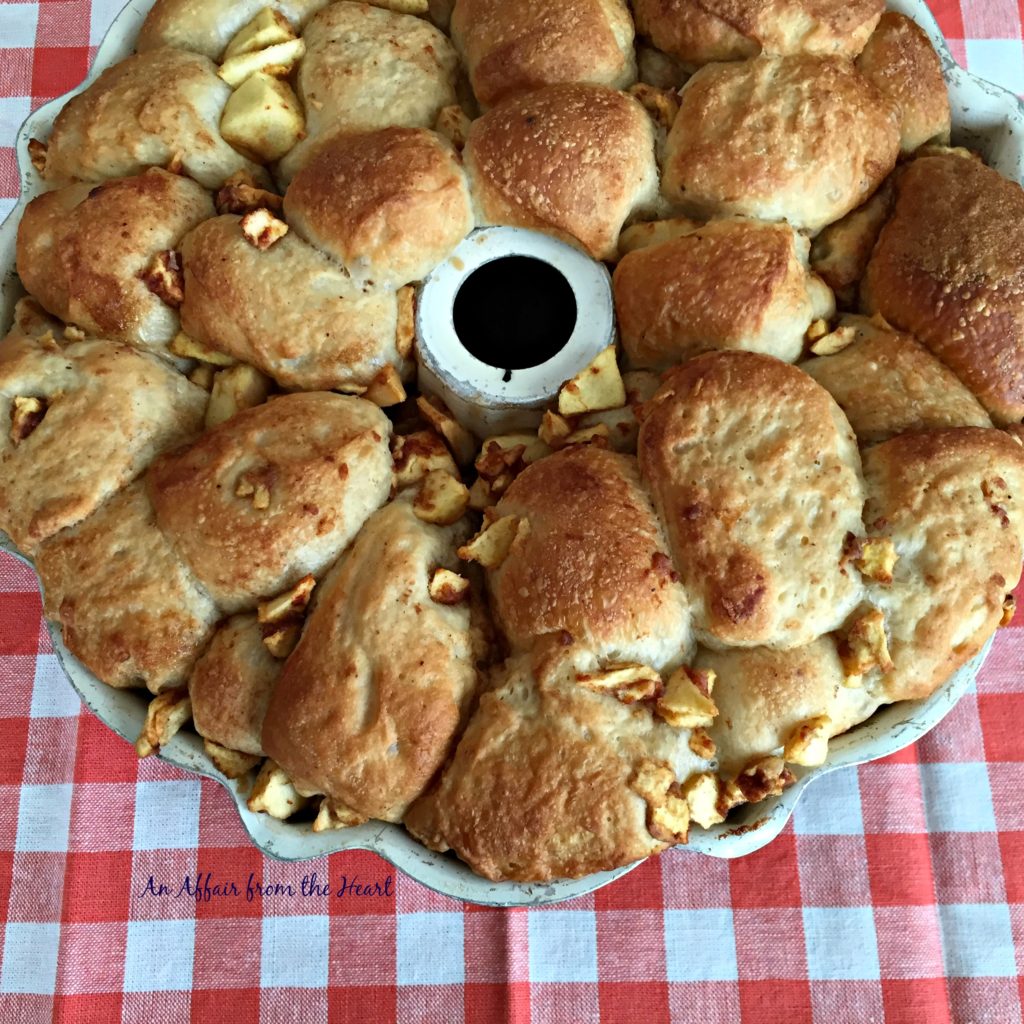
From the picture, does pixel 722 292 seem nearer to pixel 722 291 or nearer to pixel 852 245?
pixel 722 291

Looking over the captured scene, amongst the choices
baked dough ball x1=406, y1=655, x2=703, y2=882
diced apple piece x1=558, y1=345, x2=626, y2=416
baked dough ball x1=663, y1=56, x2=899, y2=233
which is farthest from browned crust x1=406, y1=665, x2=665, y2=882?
baked dough ball x1=663, y1=56, x2=899, y2=233

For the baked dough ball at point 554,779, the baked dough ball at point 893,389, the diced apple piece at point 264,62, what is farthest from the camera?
the diced apple piece at point 264,62

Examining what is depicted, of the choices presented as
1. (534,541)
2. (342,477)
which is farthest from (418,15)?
(534,541)

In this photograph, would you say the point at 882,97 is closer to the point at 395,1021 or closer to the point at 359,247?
the point at 359,247

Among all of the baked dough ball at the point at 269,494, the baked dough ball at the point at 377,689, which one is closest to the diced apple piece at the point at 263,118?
the baked dough ball at the point at 269,494

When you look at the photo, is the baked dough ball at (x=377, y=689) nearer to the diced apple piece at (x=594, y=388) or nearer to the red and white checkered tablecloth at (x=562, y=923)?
the diced apple piece at (x=594, y=388)

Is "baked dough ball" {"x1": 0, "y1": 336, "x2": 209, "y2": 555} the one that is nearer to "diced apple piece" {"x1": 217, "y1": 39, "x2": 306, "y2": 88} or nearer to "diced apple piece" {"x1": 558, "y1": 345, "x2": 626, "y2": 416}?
"diced apple piece" {"x1": 217, "y1": 39, "x2": 306, "y2": 88}
